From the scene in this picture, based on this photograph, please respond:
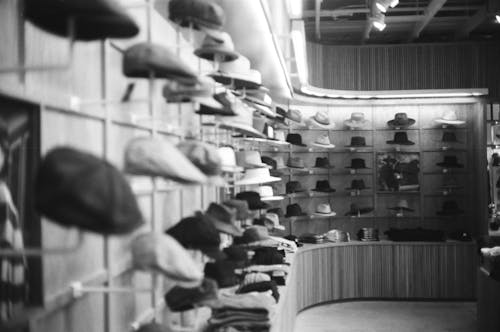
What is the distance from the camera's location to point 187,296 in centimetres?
278

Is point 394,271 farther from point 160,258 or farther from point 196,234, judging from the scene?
point 160,258

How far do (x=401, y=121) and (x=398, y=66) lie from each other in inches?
51.6

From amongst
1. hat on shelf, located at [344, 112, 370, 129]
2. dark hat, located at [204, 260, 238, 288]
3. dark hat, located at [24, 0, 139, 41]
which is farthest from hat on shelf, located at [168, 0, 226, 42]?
hat on shelf, located at [344, 112, 370, 129]

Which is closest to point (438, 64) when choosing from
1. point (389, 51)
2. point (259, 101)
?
point (389, 51)

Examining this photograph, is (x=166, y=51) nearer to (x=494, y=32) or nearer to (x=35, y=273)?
(x=35, y=273)

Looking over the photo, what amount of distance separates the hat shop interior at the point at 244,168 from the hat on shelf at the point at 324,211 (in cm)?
7

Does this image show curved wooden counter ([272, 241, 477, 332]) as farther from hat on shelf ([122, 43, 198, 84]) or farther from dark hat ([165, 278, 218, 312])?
hat on shelf ([122, 43, 198, 84])

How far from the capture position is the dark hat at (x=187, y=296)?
2.78 m

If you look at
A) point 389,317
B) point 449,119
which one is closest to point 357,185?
point 449,119

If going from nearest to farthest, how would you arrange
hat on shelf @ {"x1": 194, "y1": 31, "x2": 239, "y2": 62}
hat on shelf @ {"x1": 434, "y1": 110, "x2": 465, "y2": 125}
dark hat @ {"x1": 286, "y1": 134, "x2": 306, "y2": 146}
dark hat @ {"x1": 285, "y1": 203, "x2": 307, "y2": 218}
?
1. hat on shelf @ {"x1": 194, "y1": 31, "x2": 239, "y2": 62}
2. dark hat @ {"x1": 285, "y1": 203, "x2": 307, "y2": 218}
3. dark hat @ {"x1": 286, "y1": 134, "x2": 306, "y2": 146}
4. hat on shelf @ {"x1": 434, "y1": 110, "x2": 465, "y2": 125}

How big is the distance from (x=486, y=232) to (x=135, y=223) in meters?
8.63

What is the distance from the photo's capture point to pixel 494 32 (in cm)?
1137

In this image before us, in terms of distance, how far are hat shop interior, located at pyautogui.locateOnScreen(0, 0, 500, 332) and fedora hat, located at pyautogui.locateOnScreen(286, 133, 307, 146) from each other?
27mm

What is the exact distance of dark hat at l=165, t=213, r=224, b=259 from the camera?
112 inches
